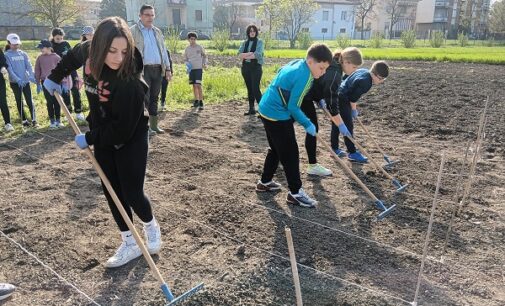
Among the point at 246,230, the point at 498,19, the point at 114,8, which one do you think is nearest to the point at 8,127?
the point at 246,230

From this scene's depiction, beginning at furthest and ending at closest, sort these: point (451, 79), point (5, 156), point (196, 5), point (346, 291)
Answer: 1. point (196, 5)
2. point (451, 79)
3. point (5, 156)
4. point (346, 291)

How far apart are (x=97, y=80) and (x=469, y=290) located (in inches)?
116

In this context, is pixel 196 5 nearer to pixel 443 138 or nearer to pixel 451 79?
pixel 451 79

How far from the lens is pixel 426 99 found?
993cm

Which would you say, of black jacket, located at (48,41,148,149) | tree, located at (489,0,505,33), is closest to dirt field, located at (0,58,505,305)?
black jacket, located at (48,41,148,149)

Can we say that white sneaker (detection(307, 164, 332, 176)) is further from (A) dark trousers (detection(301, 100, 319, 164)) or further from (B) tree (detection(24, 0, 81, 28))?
(B) tree (detection(24, 0, 81, 28))

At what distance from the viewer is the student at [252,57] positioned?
8.09 metres

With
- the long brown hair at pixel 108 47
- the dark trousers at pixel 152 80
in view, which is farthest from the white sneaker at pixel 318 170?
the long brown hair at pixel 108 47

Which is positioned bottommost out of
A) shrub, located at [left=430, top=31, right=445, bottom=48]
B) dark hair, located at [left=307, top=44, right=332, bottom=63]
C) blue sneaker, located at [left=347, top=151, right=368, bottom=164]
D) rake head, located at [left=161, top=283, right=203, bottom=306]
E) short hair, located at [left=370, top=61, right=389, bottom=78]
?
rake head, located at [left=161, top=283, right=203, bottom=306]

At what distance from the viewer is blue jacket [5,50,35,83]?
23.2 ft

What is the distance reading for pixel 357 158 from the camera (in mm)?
5633

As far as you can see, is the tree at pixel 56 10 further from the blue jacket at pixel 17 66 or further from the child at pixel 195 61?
the blue jacket at pixel 17 66

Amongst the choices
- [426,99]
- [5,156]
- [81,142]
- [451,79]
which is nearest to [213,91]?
[426,99]

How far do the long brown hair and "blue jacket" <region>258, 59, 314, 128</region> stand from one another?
5.00 feet
